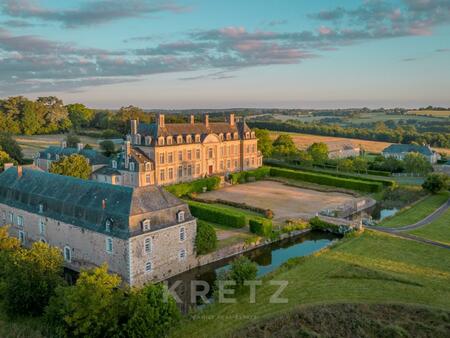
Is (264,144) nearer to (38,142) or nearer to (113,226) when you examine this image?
(113,226)

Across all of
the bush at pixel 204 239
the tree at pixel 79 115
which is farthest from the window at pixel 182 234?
the tree at pixel 79 115

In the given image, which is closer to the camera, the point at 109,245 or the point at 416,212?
the point at 109,245

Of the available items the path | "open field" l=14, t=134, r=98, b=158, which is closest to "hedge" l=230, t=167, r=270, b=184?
the path

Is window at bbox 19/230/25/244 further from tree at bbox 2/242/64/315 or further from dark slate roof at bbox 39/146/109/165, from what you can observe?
dark slate roof at bbox 39/146/109/165

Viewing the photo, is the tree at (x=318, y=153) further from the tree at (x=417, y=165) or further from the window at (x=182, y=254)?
the window at (x=182, y=254)

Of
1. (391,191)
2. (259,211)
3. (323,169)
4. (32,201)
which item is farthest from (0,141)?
(391,191)

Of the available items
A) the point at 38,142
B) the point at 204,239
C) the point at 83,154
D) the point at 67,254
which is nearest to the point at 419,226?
the point at 204,239

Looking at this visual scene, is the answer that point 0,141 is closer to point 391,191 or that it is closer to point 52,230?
point 52,230
